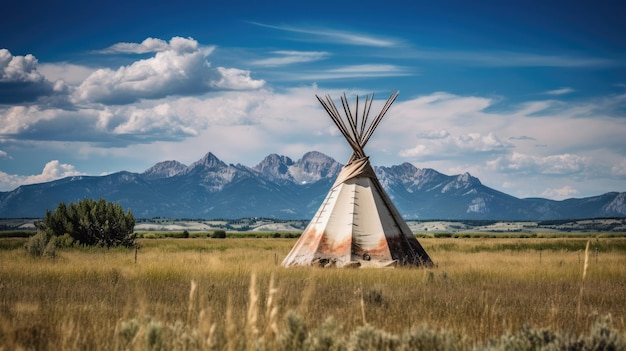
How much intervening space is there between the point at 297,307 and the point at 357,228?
31.6 ft

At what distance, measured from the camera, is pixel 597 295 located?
12891 mm

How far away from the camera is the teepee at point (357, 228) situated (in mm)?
19391

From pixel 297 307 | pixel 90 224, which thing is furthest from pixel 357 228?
pixel 90 224

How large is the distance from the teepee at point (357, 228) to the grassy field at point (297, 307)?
1882 millimetres

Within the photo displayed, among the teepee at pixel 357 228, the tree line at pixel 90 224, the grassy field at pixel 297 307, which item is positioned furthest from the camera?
the tree line at pixel 90 224

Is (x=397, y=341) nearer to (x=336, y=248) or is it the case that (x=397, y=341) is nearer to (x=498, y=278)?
(x=498, y=278)

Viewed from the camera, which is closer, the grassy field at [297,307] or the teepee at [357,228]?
the grassy field at [297,307]

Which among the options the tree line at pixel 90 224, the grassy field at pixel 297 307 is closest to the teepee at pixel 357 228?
the grassy field at pixel 297 307

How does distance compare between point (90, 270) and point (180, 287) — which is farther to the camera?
point (90, 270)

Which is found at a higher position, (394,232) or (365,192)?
(365,192)

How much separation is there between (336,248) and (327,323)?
12.7 meters

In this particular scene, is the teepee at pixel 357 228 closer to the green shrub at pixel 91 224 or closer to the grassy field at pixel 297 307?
the grassy field at pixel 297 307

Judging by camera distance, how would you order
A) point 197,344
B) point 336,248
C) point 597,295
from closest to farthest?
point 197,344 → point 597,295 → point 336,248

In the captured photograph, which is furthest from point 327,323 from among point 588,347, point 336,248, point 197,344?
point 336,248
